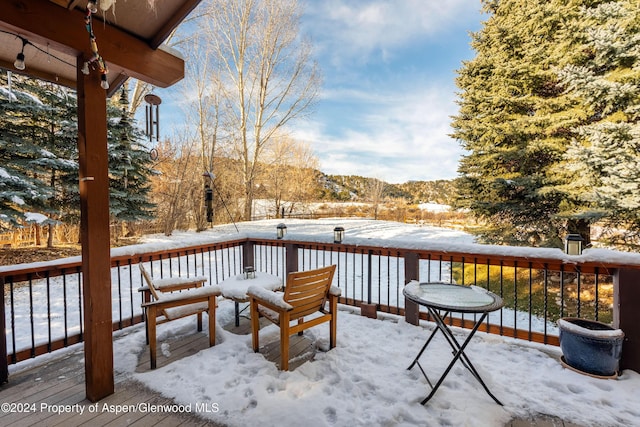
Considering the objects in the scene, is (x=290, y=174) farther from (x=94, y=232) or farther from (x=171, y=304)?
(x=94, y=232)

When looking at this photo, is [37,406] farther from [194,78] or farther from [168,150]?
[194,78]

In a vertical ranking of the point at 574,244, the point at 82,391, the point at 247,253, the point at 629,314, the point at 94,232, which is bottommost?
the point at 82,391

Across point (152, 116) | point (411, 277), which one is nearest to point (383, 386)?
point (411, 277)

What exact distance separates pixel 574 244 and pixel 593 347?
838 mm

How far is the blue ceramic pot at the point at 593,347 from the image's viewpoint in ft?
A: 6.61

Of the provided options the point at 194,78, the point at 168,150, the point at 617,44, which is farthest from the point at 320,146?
the point at 617,44

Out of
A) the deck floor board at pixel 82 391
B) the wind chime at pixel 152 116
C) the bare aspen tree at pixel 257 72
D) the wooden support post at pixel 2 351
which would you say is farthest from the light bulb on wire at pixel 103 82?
the bare aspen tree at pixel 257 72

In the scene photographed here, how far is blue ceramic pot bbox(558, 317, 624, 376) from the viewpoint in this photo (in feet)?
6.61

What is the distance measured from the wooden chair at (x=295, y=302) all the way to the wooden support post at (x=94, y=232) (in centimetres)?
108

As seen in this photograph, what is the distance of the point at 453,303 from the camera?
1869 mm

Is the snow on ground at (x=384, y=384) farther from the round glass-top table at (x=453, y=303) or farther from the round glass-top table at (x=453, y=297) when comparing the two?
the round glass-top table at (x=453, y=297)

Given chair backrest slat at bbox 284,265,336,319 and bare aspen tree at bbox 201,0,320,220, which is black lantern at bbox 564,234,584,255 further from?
bare aspen tree at bbox 201,0,320,220

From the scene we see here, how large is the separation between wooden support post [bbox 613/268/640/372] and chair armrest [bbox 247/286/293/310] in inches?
106

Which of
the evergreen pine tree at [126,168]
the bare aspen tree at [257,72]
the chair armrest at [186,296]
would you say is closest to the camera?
the chair armrest at [186,296]
